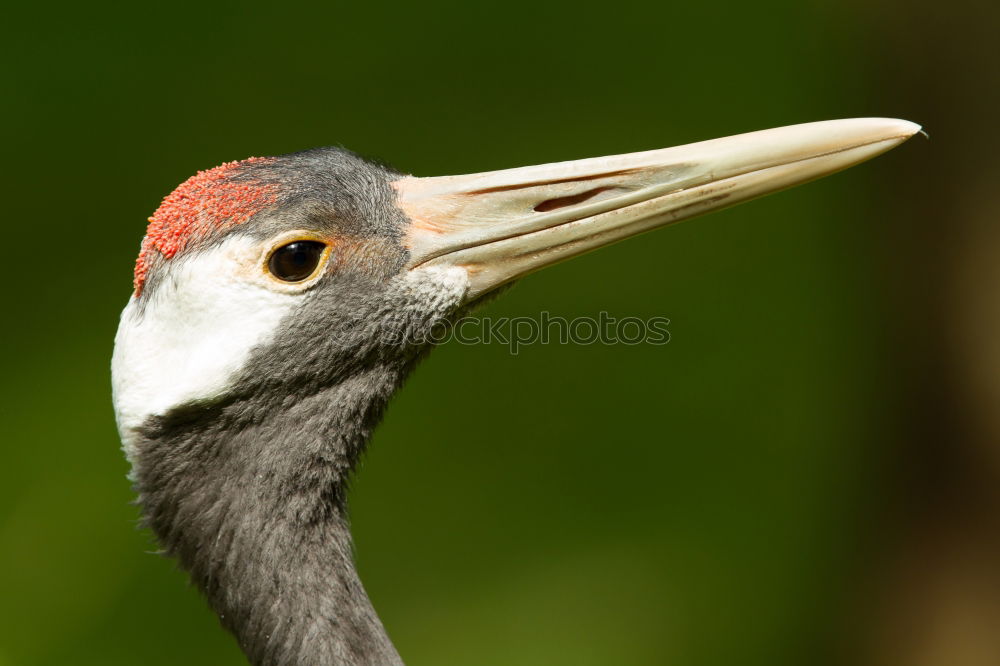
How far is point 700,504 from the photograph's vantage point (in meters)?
4.19

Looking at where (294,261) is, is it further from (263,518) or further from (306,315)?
(263,518)

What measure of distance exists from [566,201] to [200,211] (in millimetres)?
735

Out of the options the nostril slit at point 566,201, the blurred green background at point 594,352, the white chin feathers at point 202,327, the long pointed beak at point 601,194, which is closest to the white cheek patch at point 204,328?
the white chin feathers at point 202,327

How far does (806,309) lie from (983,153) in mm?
1005

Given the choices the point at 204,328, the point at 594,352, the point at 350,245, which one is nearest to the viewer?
the point at 204,328

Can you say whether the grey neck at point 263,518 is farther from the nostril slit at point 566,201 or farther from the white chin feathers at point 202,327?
the nostril slit at point 566,201

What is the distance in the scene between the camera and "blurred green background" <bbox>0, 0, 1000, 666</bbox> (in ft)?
→ 11.5

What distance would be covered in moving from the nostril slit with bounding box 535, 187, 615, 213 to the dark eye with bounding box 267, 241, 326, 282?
468 mm

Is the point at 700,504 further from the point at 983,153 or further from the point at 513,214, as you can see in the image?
the point at 513,214

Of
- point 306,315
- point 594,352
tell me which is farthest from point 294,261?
point 594,352

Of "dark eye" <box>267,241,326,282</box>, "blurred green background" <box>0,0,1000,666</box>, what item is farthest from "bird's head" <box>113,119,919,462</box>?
"blurred green background" <box>0,0,1000,666</box>

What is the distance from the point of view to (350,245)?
193 cm

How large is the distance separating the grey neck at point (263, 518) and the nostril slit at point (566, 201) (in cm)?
54

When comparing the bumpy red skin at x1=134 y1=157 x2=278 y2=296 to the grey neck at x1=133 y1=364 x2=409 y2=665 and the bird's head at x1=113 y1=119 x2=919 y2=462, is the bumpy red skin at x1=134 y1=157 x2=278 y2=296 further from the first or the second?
the grey neck at x1=133 y1=364 x2=409 y2=665
